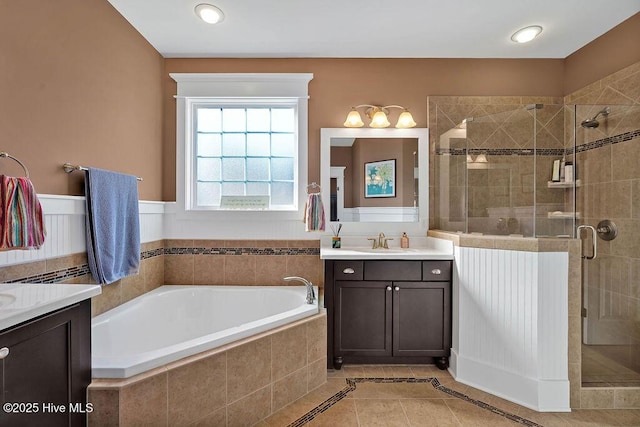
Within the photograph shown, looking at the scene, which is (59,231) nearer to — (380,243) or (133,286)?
(133,286)

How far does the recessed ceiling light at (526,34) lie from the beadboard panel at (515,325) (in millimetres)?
1634

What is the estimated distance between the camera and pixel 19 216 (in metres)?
1.25

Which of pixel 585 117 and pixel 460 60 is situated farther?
pixel 460 60

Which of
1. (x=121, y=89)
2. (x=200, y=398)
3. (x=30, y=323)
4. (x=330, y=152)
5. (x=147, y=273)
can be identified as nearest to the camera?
(x=30, y=323)

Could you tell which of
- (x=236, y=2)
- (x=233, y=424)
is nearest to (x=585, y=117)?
(x=236, y=2)

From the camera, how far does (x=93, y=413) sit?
1328 mm

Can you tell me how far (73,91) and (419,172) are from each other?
247 cm

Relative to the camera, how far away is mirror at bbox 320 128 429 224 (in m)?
2.88

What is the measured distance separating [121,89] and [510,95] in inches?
120

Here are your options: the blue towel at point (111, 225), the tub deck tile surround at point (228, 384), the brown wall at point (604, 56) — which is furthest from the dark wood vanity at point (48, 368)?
the brown wall at point (604, 56)

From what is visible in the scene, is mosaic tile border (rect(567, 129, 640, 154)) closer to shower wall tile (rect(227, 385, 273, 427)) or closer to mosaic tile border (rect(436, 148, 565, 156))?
mosaic tile border (rect(436, 148, 565, 156))

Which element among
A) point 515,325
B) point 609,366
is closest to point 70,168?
point 515,325

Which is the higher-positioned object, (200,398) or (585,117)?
(585,117)

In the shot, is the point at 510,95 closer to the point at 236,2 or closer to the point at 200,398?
the point at 236,2
